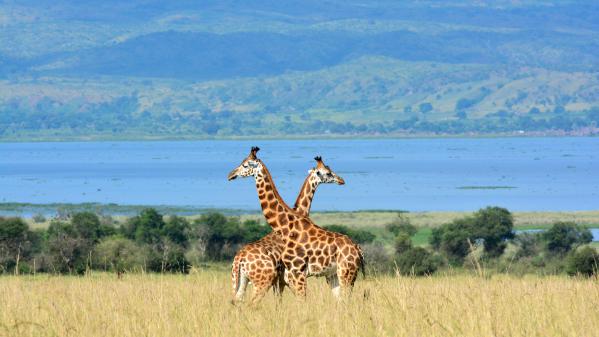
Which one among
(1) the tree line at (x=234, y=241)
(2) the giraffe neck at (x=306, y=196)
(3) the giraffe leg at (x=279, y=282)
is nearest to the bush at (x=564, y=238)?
(1) the tree line at (x=234, y=241)

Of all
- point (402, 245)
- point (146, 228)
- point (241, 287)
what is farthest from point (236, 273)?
point (146, 228)

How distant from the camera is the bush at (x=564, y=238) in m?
43.9

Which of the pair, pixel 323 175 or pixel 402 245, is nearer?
pixel 323 175

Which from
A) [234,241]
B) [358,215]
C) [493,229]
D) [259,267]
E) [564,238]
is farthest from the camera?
[358,215]

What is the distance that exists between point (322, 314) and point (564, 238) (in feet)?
118

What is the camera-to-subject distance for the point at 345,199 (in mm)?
91625

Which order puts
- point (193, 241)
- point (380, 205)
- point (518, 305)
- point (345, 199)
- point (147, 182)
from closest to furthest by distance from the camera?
point (518, 305)
point (193, 241)
point (380, 205)
point (345, 199)
point (147, 182)

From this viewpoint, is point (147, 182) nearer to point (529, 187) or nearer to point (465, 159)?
point (529, 187)

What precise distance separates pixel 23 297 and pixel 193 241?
32968 mm

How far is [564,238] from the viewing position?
147 ft

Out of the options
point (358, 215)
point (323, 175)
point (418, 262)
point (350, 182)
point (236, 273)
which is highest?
point (350, 182)

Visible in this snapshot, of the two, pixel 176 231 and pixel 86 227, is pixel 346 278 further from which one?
pixel 176 231

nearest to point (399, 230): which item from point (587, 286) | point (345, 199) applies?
point (345, 199)

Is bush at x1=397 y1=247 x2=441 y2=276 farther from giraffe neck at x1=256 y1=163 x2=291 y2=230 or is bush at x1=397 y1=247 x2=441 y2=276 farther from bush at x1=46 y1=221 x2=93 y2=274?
giraffe neck at x1=256 y1=163 x2=291 y2=230
